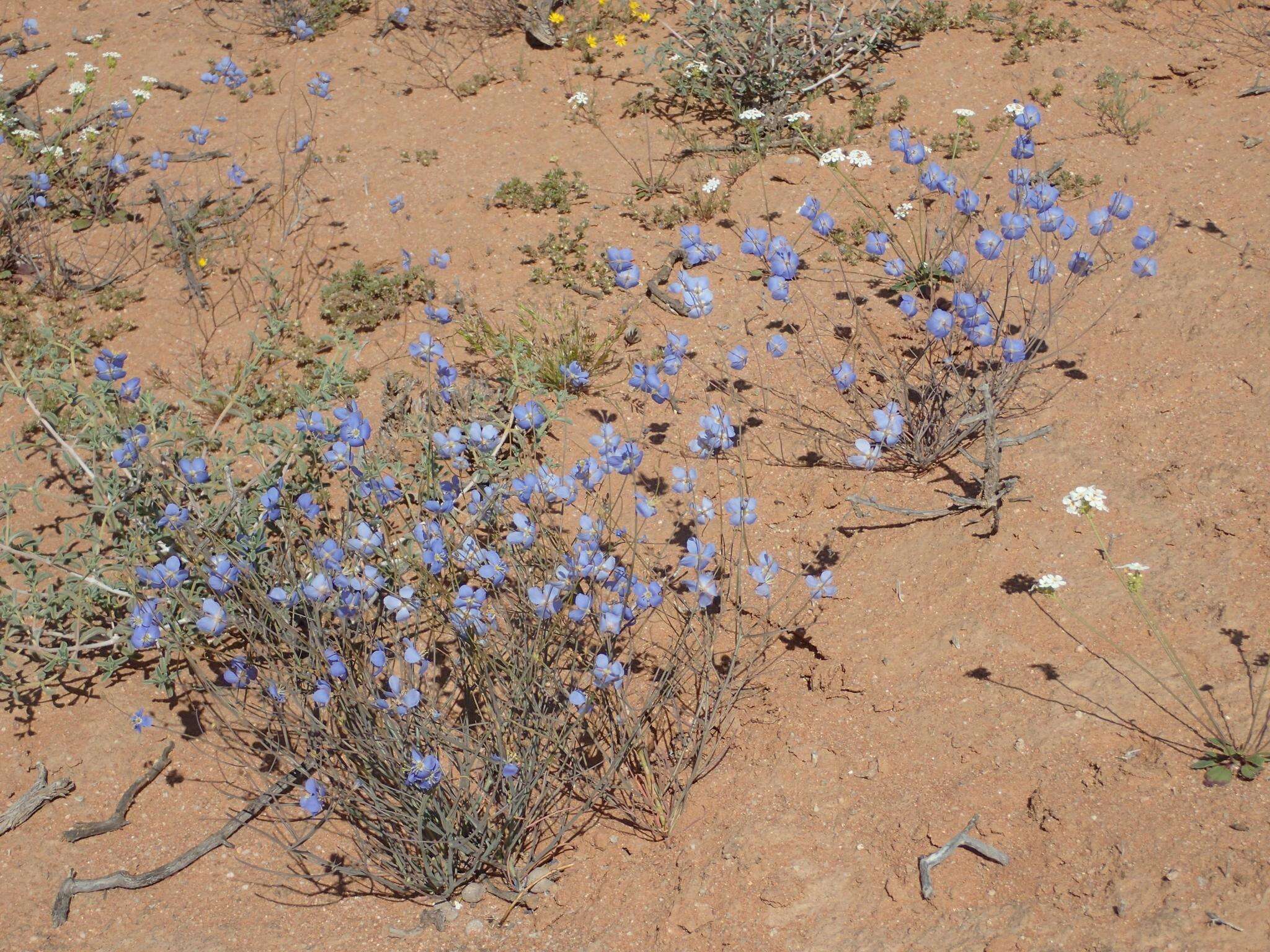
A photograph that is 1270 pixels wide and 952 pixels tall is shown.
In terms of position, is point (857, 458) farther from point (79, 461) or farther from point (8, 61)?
point (8, 61)

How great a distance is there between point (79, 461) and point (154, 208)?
2.44m

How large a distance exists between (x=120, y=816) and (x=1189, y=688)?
2905mm

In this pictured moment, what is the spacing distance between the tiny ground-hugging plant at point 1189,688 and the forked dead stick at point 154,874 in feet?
6.84

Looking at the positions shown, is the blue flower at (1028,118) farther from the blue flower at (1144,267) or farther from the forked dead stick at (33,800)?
the forked dead stick at (33,800)

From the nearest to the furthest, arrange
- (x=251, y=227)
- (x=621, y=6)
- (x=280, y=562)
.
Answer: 1. (x=280, y=562)
2. (x=251, y=227)
3. (x=621, y=6)

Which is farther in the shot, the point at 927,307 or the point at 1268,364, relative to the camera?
the point at 927,307

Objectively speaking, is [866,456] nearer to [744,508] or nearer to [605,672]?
[744,508]

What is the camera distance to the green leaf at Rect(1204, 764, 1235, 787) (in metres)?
2.34

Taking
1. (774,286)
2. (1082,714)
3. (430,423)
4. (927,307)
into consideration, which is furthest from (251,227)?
(1082,714)

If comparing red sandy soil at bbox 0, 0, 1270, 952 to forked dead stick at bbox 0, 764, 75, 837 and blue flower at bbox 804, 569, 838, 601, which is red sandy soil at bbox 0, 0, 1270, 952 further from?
blue flower at bbox 804, 569, 838, 601

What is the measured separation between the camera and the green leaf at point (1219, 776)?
234 cm

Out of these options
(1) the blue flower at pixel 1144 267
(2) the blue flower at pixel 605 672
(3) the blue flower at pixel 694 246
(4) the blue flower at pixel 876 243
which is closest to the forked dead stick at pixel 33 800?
(2) the blue flower at pixel 605 672

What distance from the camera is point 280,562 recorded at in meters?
3.00

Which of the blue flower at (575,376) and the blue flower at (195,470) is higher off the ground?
the blue flower at (195,470)
